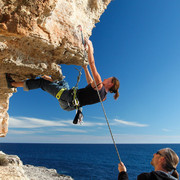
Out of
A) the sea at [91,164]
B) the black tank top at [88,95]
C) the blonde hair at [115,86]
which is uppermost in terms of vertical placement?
the blonde hair at [115,86]

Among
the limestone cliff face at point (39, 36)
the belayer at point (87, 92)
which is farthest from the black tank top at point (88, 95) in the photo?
the limestone cliff face at point (39, 36)

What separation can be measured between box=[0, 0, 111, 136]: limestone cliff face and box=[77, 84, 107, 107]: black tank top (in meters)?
2.08

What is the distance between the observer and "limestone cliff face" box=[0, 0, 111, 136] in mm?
4492

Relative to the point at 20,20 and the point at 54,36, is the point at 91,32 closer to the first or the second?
the point at 54,36

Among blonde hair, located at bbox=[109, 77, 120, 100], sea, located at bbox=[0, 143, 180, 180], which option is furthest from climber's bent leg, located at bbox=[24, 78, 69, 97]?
sea, located at bbox=[0, 143, 180, 180]

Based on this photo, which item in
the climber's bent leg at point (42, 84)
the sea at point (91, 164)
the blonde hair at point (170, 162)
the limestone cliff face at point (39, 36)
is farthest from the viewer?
the sea at point (91, 164)

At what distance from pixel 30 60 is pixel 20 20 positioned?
216 cm

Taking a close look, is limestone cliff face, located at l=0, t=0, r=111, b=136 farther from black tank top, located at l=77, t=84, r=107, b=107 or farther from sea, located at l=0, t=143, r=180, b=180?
sea, located at l=0, t=143, r=180, b=180

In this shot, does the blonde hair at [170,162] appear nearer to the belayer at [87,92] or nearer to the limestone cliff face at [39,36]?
the belayer at [87,92]

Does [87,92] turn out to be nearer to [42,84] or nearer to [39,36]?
[42,84]

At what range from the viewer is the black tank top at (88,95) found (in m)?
5.10

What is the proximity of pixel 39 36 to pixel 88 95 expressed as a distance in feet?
7.83

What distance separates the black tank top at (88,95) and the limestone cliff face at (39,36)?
2.08 meters

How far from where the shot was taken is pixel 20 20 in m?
4.52
